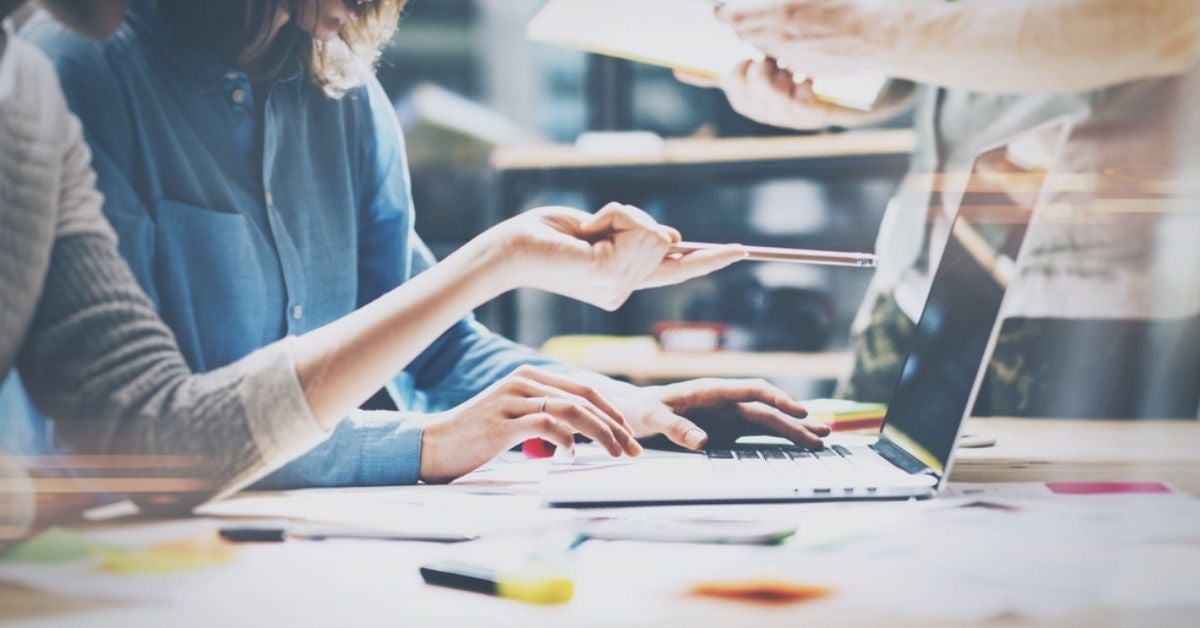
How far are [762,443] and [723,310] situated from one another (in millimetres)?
310

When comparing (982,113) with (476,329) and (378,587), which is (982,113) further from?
(378,587)

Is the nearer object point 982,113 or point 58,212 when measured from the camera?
point 58,212

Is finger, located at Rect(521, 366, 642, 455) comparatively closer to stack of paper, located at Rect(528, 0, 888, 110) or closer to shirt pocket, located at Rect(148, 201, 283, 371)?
shirt pocket, located at Rect(148, 201, 283, 371)

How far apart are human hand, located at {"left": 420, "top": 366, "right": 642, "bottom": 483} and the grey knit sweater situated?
164 millimetres

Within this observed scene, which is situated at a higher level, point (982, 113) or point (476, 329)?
point (982, 113)

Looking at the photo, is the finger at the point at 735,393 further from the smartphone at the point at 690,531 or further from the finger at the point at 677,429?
the smartphone at the point at 690,531

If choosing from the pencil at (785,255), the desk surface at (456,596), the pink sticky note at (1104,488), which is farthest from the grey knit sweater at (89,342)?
the pink sticky note at (1104,488)

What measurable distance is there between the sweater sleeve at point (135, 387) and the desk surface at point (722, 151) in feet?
1.70

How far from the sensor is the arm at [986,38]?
3.77 ft

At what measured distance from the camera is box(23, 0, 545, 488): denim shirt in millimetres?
1051

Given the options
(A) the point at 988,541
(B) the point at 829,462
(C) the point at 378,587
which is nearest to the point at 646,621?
(C) the point at 378,587

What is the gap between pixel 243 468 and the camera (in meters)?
1.02

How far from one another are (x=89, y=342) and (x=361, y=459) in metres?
0.34

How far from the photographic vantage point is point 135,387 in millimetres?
989
